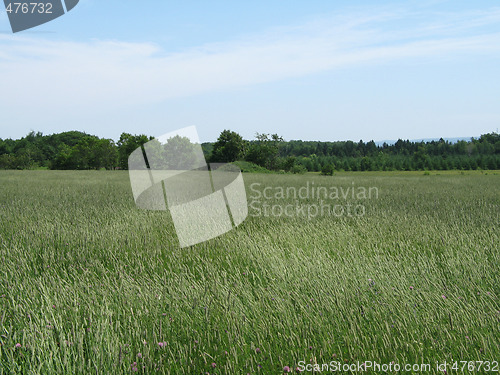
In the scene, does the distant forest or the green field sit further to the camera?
the distant forest

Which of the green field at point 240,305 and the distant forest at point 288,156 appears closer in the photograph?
the green field at point 240,305

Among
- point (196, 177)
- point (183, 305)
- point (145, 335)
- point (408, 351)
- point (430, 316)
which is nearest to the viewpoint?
point (408, 351)

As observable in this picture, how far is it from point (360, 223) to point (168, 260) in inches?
130

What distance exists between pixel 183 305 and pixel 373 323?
1317 mm

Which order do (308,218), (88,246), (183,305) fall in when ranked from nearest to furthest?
(183,305) → (88,246) → (308,218)

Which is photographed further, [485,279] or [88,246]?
[88,246]

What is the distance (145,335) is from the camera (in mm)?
2242

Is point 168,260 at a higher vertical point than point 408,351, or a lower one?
higher

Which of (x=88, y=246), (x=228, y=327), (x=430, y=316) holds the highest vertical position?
(x=88, y=246)

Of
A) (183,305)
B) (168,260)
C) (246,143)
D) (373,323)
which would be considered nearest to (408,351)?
(373,323)

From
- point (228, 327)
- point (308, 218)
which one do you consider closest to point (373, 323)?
point (228, 327)

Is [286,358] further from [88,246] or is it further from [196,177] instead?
[196,177]

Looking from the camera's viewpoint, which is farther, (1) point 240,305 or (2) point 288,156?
(2) point 288,156

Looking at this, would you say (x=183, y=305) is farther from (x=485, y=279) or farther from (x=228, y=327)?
(x=485, y=279)
